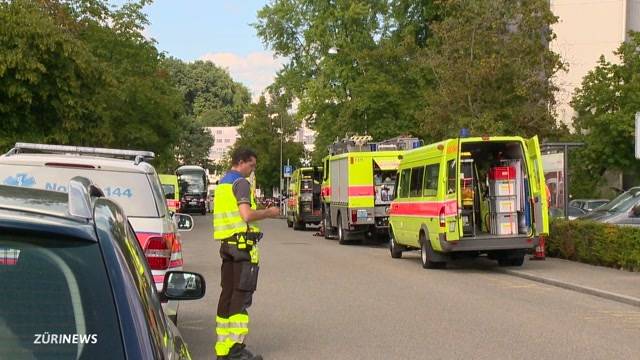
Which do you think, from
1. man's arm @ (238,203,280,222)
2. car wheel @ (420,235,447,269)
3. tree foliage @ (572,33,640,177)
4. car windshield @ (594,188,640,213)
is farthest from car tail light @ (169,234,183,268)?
tree foliage @ (572,33,640,177)

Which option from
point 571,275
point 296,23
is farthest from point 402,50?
point 571,275

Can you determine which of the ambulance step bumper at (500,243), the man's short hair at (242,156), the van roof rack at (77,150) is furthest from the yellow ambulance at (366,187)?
the man's short hair at (242,156)

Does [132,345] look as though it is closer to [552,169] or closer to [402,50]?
[552,169]

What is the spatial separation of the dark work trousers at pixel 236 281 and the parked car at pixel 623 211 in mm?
14864

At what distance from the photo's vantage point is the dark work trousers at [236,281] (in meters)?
7.64

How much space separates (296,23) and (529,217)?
32.3m

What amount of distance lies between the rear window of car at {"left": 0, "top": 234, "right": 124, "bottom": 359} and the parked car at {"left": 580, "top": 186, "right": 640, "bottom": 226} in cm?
1950

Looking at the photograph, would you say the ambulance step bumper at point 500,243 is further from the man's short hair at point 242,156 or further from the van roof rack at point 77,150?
the man's short hair at point 242,156

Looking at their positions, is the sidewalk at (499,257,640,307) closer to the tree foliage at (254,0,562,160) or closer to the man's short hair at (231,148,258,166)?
the man's short hair at (231,148,258,166)

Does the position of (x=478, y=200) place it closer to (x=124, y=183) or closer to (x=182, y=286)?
(x=124, y=183)

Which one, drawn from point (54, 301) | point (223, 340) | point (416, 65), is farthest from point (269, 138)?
point (54, 301)

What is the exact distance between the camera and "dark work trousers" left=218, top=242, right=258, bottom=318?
7.64 m

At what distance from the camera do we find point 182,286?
188 inches

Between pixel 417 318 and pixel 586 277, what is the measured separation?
18.7 ft
